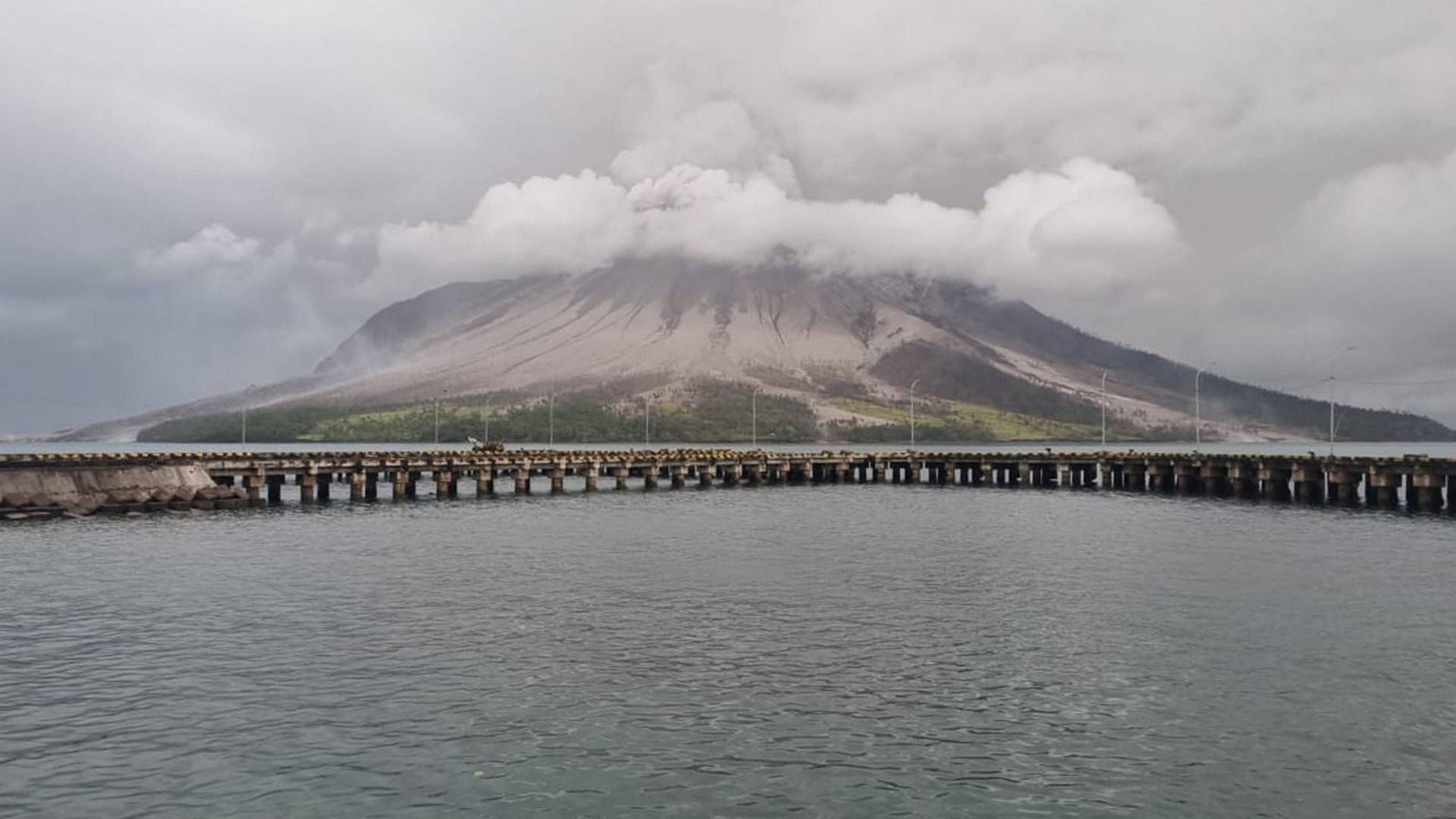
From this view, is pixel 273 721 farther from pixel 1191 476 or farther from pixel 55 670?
pixel 1191 476

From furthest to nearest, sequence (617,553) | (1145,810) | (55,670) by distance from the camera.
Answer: (617,553) → (55,670) → (1145,810)

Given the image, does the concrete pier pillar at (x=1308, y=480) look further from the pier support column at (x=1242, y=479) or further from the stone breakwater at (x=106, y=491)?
the stone breakwater at (x=106, y=491)

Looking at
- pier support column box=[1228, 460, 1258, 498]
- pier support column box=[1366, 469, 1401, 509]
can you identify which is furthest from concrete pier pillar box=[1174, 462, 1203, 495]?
pier support column box=[1366, 469, 1401, 509]

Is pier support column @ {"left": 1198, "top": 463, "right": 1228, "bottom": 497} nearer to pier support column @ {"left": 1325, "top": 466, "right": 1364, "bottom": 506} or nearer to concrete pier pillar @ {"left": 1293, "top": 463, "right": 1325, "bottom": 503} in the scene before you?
concrete pier pillar @ {"left": 1293, "top": 463, "right": 1325, "bottom": 503}

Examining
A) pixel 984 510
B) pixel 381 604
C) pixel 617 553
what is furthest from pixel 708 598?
pixel 984 510

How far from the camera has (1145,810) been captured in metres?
19.9

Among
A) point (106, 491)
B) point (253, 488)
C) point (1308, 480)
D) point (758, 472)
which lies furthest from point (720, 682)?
point (758, 472)

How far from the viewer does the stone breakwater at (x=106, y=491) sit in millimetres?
76250

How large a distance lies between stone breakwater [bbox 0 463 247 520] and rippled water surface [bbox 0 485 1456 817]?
63.5ft

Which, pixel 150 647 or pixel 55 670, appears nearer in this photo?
pixel 55 670

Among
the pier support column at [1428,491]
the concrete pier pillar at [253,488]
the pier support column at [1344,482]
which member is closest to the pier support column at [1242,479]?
the pier support column at [1344,482]

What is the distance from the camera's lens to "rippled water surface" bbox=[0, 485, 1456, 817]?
822 inches

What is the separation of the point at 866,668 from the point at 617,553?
3038 centimetres

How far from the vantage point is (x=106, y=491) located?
81125mm
